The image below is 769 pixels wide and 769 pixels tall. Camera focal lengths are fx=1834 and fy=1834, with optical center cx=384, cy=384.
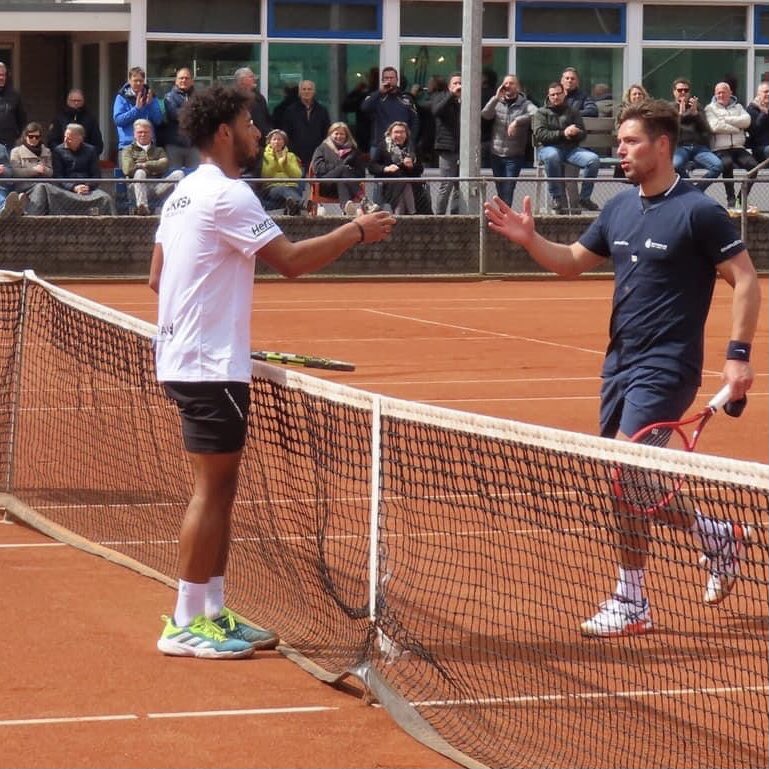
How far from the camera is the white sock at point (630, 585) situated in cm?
667

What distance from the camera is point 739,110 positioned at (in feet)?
88.0

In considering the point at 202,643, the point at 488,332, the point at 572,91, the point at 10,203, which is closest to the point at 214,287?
the point at 202,643

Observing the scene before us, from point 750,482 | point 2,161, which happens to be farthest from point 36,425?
point 2,161

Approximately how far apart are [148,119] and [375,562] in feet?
60.2

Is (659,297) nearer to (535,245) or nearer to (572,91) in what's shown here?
(535,245)

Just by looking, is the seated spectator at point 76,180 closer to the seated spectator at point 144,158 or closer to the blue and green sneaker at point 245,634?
the seated spectator at point 144,158

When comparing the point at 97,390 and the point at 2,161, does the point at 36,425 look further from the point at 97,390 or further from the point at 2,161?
the point at 2,161

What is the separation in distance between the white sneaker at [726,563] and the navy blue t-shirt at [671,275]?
801mm

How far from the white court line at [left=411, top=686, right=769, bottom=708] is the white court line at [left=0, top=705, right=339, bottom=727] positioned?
37cm

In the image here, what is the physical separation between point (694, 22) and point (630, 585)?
1088 inches

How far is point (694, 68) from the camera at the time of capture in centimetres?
3281

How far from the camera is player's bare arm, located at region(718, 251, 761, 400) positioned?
22.1ft

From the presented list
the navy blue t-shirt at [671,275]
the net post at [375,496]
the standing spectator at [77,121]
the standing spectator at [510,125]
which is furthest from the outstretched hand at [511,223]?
the standing spectator at [510,125]

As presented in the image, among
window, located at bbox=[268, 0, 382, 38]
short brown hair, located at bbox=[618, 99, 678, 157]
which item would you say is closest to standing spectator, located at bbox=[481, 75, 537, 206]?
window, located at bbox=[268, 0, 382, 38]
